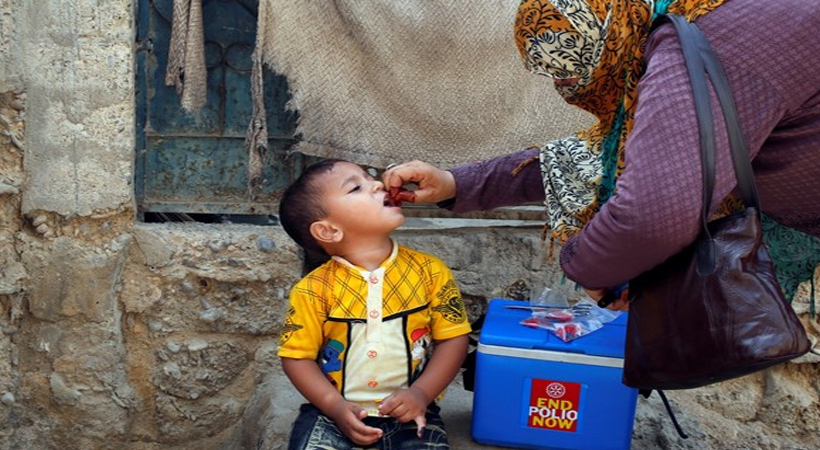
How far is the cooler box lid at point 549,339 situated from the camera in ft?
7.88

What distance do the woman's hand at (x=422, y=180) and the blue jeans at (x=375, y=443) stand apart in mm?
588

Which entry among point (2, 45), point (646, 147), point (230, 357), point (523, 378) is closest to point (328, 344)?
point (523, 378)

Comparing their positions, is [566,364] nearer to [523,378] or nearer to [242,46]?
[523,378]

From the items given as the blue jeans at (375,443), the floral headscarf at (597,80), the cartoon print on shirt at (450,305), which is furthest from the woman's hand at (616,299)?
the blue jeans at (375,443)

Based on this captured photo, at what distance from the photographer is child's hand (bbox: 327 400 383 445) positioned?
2.28 meters

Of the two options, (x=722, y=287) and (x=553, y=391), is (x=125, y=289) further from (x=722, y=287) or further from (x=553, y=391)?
(x=722, y=287)

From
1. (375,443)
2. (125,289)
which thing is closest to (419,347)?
(375,443)

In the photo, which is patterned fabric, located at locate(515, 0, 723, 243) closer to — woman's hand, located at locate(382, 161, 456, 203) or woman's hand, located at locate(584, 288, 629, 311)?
woman's hand, located at locate(584, 288, 629, 311)

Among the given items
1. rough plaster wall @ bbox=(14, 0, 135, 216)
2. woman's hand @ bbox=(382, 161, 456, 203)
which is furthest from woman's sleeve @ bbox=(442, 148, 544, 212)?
rough plaster wall @ bbox=(14, 0, 135, 216)

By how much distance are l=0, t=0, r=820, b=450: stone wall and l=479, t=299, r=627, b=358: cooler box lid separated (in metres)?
0.46

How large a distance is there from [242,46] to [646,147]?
1701mm

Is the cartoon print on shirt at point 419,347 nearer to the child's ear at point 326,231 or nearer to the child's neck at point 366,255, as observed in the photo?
the child's neck at point 366,255

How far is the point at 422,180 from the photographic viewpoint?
2521mm

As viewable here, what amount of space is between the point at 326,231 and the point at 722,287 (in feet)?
3.51
